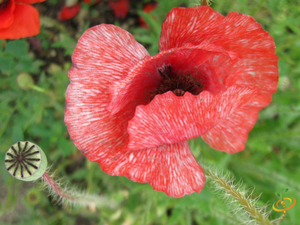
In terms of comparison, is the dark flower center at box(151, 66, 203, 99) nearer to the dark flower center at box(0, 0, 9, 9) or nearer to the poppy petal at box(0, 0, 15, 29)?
the poppy petal at box(0, 0, 15, 29)

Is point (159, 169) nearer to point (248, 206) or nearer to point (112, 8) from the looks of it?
point (248, 206)

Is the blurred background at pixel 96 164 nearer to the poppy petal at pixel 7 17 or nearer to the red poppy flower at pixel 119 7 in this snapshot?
the red poppy flower at pixel 119 7

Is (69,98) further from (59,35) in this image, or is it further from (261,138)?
(261,138)

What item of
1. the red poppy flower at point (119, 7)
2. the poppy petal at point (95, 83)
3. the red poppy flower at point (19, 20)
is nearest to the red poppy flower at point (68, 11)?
the red poppy flower at point (119, 7)

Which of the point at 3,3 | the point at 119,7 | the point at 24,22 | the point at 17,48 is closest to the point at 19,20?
the point at 24,22

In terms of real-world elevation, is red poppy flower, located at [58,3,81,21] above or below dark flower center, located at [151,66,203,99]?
above

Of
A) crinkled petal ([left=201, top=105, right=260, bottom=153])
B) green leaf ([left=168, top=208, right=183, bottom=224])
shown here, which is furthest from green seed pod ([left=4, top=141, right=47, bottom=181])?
green leaf ([left=168, top=208, right=183, bottom=224])
